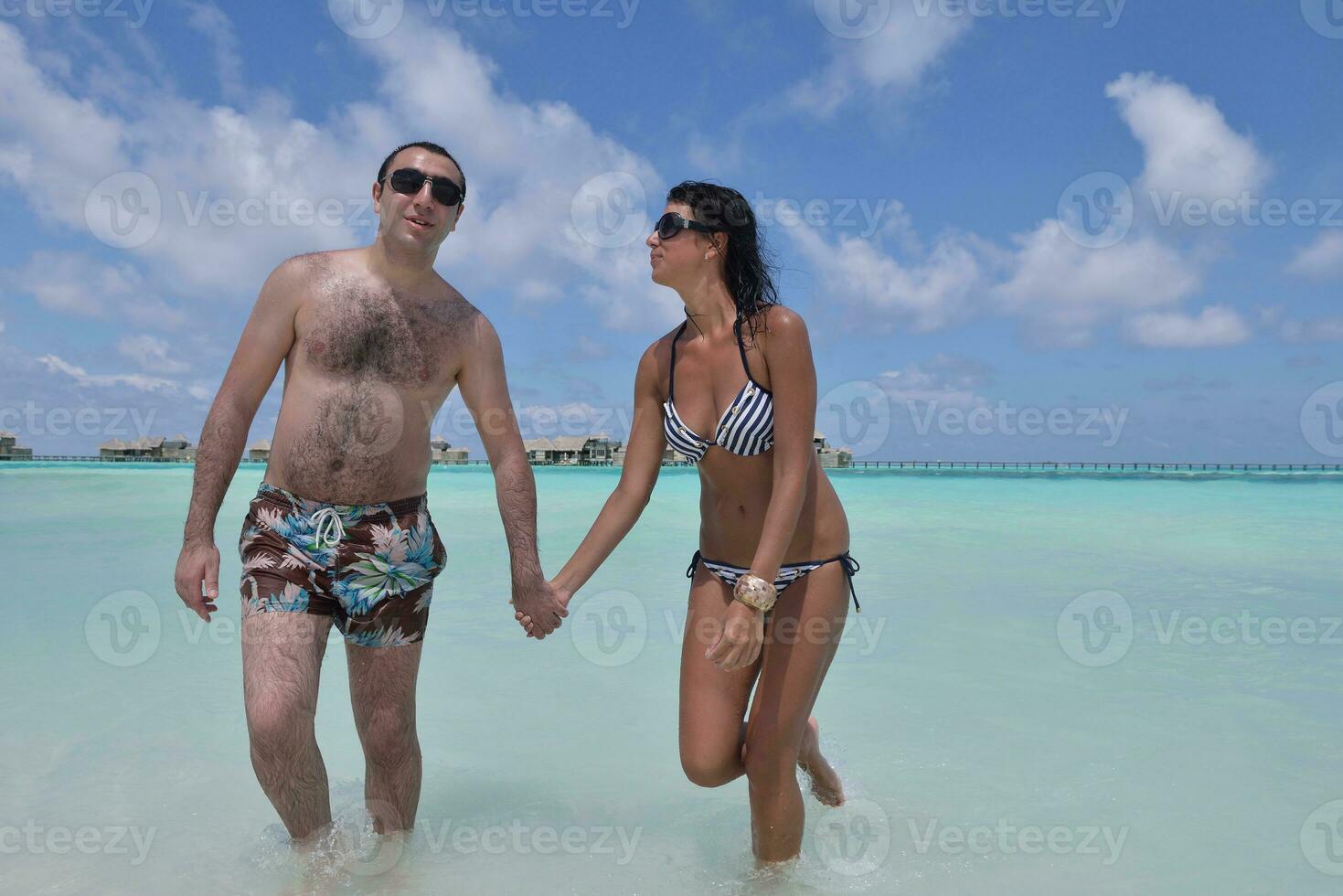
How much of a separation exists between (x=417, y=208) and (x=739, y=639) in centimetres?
189

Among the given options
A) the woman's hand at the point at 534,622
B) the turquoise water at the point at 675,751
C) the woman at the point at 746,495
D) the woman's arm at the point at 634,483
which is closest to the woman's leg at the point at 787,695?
the woman at the point at 746,495

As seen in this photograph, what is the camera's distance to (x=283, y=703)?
2.85 m

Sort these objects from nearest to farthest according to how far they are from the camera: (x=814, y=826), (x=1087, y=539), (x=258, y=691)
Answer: (x=258, y=691)
(x=814, y=826)
(x=1087, y=539)

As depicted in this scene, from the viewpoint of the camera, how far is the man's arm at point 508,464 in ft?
11.2

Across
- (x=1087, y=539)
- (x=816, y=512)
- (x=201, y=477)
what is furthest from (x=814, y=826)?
(x=1087, y=539)

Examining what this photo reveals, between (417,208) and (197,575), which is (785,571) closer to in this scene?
(417,208)

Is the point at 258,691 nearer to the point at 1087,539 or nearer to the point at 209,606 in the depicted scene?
the point at 209,606

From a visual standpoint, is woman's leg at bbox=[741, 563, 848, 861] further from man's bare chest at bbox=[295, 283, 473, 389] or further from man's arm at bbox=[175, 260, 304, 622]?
man's arm at bbox=[175, 260, 304, 622]

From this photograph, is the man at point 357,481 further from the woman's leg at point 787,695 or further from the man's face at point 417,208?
the woman's leg at point 787,695

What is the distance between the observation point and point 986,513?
21.2 metres

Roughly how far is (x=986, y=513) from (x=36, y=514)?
20.0 metres

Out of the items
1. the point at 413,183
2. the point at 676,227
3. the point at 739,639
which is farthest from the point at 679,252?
Answer: the point at 739,639

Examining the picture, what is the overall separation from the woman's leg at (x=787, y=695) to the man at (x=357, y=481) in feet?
2.84

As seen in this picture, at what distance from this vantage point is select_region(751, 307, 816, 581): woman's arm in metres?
2.90
